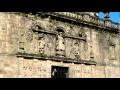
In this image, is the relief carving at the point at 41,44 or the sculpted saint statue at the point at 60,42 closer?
the relief carving at the point at 41,44

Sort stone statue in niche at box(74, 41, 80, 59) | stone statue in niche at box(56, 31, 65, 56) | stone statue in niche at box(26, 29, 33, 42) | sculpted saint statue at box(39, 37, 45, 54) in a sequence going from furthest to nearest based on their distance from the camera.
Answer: stone statue in niche at box(74, 41, 80, 59), stone statue in niche at box(56, 31, 65, 56), sculpted saint statue at box(39, 37, 45, 54), stone statue in niche at box(26, 29, 33, 42)

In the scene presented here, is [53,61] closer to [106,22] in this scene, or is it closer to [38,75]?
[38,75]

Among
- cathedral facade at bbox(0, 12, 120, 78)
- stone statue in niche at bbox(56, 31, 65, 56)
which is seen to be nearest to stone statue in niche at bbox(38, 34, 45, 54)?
cathedral facade at bbox(0, 12, 120, 78)

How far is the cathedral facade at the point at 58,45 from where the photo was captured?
880 inches

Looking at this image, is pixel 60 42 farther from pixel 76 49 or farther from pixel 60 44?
pixel 76 49

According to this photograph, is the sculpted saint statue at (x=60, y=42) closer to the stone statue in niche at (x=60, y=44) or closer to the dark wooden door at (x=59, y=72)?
the stone statue in niche at (x=60, y=44)

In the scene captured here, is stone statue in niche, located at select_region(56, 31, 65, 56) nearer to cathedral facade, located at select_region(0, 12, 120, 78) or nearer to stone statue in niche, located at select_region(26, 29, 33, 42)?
cathedral facade, located at select_region(0, 12, 120, 78)

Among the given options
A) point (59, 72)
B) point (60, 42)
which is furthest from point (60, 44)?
point (59, 72)

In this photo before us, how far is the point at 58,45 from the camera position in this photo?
82.4 feet

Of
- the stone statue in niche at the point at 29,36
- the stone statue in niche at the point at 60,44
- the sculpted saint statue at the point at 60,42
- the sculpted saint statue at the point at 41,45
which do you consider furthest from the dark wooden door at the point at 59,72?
the stone statue in niche at the point at 29,36

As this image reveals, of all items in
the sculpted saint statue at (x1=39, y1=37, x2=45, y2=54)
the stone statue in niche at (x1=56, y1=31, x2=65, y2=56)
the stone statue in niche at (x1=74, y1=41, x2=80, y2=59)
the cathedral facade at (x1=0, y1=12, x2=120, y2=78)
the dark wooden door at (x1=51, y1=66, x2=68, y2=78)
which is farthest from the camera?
the stone statue in niche at (x1=74, y1=41, x2=80, y2=59)

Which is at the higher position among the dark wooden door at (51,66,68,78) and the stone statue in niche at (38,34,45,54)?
the stone statue in niche at (38,34,45,54)

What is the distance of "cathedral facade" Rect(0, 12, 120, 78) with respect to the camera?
880 inches

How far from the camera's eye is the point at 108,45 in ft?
95.4
